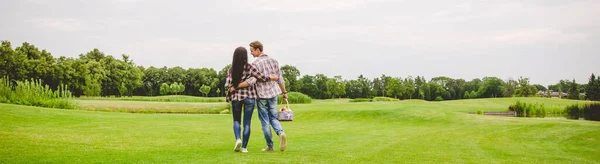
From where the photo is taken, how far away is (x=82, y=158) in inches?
270

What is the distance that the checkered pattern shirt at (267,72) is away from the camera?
8.33 m

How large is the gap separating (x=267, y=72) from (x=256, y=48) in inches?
22.7

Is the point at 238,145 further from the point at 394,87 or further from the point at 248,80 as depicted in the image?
the point at 394,87

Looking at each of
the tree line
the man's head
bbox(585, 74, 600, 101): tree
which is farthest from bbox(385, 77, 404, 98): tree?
the man's head

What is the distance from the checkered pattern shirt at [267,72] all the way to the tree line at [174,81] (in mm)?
62750

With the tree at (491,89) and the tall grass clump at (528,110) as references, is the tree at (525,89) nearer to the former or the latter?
the tree at (491,89)

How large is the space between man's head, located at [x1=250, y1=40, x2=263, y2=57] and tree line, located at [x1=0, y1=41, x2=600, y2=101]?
205 ft

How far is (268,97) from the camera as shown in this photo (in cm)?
834

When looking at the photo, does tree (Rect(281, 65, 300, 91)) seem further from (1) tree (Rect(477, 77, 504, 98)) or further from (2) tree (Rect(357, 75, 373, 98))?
(1) tree (Rect(477, 77, 504, 98))

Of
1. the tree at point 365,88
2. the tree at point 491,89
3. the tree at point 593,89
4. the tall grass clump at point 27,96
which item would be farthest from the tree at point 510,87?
Result: the tall grass clump at point 27,96

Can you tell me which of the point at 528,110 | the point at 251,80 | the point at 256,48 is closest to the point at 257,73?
the point at 251,80

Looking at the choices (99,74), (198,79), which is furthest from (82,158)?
(198,79)

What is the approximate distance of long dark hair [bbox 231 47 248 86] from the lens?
8.20 m

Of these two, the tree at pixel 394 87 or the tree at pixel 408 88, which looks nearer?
the tree at pixel 394 87
